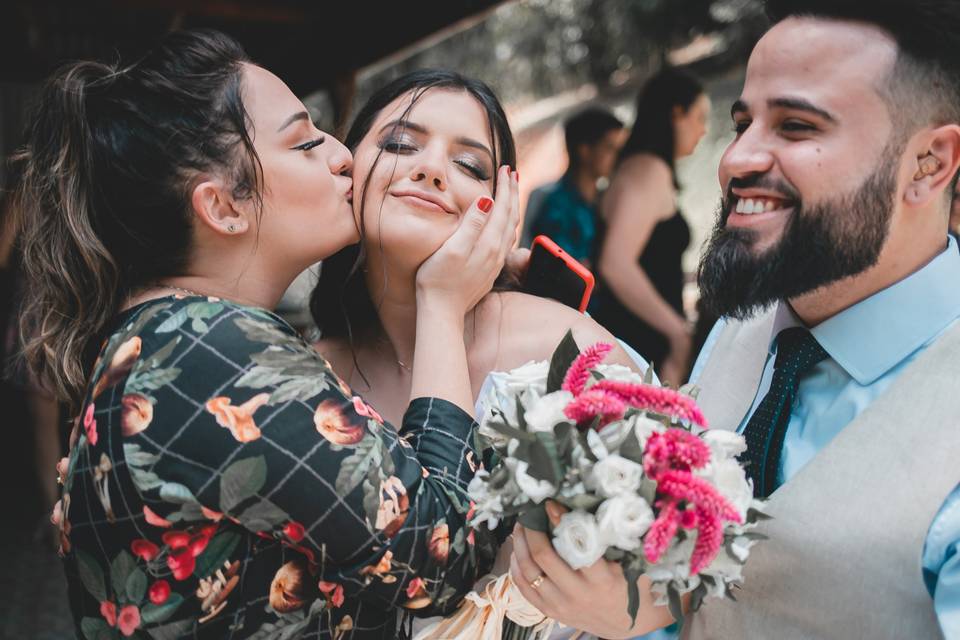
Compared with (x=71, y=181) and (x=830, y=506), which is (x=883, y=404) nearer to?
(x=830, y=506)

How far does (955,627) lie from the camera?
4.41ft

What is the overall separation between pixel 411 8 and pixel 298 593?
4232mm

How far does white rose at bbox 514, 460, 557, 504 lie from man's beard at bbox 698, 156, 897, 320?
68 centimetres

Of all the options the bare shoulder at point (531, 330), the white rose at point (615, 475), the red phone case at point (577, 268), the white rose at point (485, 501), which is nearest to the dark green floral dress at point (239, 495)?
the white rose at point (485, 501)

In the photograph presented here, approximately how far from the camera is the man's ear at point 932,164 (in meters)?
1.69

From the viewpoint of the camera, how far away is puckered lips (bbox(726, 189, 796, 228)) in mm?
1726

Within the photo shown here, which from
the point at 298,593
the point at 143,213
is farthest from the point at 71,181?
the point at 298,593

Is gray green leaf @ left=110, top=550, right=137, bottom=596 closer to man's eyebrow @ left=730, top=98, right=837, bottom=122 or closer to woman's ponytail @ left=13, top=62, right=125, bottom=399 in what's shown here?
woman's ponytail @ left=13, top=62, right=125, bottom=399

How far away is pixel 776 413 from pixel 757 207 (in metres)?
0.41

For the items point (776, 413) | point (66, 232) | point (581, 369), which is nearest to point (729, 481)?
point (581, 369)

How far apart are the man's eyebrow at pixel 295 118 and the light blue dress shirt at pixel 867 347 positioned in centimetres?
118

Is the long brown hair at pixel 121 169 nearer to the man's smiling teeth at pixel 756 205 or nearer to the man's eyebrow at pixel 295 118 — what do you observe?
the man's eyebrow at pixel 295 118

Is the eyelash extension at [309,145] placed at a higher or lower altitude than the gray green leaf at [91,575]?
higher

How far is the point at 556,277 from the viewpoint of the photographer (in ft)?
8.32
